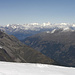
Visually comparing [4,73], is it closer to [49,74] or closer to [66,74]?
[49,74]

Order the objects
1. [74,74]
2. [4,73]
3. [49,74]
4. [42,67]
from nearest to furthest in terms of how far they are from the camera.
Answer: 1. [4,73]
2. [49,74]
3. [74,74]
4. [42,67]

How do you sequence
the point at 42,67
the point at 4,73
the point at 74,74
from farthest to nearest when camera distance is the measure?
the point at 42,67 < the point at 74,74 < the point at 4,73

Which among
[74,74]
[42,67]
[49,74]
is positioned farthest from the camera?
[42,67]

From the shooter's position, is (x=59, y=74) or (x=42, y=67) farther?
(x=42, y=67)

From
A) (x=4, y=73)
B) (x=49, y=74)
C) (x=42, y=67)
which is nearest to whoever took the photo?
(x=4, y=73)

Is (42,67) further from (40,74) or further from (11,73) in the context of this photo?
(11,73)

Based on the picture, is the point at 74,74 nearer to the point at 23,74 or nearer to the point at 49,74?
the point at 49,74

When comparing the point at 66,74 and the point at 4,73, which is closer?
the point at 4,73

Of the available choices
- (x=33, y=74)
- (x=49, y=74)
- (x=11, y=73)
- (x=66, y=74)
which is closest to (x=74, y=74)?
(x=66, y=74)

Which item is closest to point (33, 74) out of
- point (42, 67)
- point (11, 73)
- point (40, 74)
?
point (40, 74)
